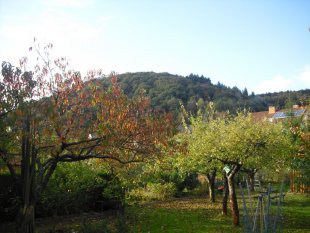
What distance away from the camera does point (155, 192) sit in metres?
20.7

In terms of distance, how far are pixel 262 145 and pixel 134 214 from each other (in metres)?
6.26

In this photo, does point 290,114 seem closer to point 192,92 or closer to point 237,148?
point 237,148

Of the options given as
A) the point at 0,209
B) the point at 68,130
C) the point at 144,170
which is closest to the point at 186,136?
the point at 144,170

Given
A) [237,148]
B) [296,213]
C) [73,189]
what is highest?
[237,148]

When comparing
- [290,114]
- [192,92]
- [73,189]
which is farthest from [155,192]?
[192,92]

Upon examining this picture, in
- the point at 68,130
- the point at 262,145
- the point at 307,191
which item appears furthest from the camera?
the point at 307,191

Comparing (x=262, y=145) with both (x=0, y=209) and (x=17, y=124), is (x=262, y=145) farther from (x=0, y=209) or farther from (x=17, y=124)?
(x=0, y=209)

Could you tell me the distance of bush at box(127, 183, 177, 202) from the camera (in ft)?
65.8

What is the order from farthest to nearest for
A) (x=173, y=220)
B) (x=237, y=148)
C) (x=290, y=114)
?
(x=290, y=114)
(x=173, y=220)
(x=237, y=148)

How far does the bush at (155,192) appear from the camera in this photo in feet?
65.8

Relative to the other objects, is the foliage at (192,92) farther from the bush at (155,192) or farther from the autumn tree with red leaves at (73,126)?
the autumn tree with red leaves at (73,126)

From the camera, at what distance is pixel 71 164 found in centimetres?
1403

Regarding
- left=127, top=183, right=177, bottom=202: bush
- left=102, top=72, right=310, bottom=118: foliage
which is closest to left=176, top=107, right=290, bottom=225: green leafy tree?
left=127, top=183, right=177, bottom=202: bush

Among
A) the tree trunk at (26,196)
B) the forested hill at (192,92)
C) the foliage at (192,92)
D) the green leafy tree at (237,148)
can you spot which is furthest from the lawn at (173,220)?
the forested hill at (192,92)
